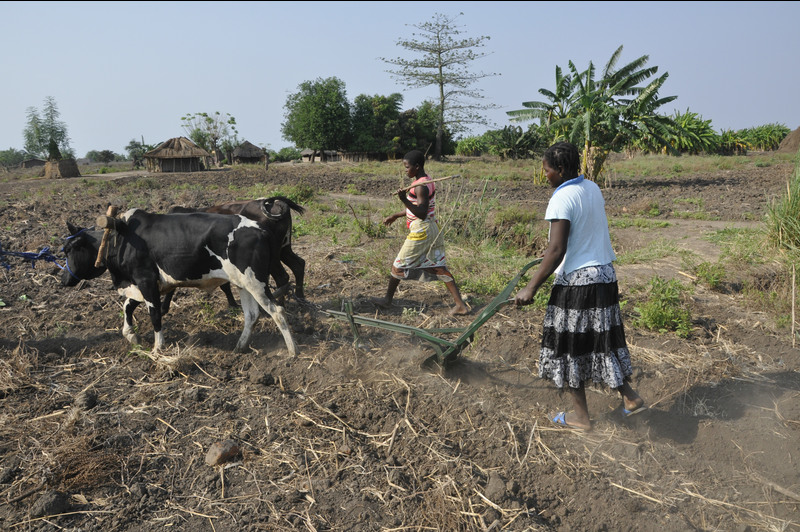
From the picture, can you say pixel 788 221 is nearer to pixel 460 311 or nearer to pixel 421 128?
pixel 460 311

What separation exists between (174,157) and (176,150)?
114cm

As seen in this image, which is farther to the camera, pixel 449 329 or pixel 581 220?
pixel 449 329

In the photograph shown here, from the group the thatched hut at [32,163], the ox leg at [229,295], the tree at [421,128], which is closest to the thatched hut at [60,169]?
the thatched hut at [32,163]

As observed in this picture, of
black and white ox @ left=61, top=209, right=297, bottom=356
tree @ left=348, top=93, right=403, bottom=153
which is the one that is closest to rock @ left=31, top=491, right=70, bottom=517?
black and white ox @ left=61, top=209, right=297, bottom=356

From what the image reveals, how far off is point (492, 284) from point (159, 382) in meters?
3.79

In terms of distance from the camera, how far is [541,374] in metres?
3.67

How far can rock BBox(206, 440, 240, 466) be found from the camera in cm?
330

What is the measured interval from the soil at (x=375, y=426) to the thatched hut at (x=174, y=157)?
31913 millimetres

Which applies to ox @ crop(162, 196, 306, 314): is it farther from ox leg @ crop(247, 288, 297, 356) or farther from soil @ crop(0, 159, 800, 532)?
ox leg @ crop(247, 288, 297, 356)

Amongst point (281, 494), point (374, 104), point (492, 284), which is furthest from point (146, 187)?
point (374, 104)

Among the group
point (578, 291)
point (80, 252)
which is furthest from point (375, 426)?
point (80, 252)

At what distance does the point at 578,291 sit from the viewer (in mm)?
3436

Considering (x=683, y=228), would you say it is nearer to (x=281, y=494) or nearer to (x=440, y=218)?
(x=440, y=218)

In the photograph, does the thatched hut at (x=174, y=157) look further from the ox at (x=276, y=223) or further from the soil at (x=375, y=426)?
the ox at (x=276, y=223)
